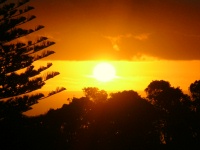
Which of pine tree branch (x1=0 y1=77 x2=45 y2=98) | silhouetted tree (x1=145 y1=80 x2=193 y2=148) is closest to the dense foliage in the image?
silhouetted tree (x1=145 y1=80 x2=193 y2=148)

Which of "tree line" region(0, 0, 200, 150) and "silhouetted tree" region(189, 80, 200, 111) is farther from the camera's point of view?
"silhouetted tree" region(189, 80, 200, 111)

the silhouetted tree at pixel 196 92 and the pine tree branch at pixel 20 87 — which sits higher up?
the silhouetted tree at pixel 196 92

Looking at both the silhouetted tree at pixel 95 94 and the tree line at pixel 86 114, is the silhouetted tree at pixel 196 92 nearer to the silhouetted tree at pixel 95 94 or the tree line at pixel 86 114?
the tree line at pixel 86 114

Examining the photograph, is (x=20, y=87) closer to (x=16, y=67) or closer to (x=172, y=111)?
(x=16, y=67)

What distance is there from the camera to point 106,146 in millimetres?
37969

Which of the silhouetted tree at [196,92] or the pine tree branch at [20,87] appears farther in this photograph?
the silhouetted tree at [196,92]

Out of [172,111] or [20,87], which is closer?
[20,87]

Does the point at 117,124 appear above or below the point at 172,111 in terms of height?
below

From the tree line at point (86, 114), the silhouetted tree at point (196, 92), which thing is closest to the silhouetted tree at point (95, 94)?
the tree line at point (86, 114)

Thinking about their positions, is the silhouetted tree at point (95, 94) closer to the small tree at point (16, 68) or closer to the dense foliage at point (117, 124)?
the dense foliage at point (117, 124)

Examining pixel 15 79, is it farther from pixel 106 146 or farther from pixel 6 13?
pixel 106 146

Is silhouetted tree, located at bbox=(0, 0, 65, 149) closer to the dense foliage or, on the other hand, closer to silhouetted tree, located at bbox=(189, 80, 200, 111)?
the dense foliage

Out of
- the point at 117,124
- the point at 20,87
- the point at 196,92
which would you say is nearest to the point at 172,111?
the point at 196,92

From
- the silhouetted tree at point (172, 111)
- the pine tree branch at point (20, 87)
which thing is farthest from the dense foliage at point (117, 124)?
the pine tree branch at point (20, 87)
